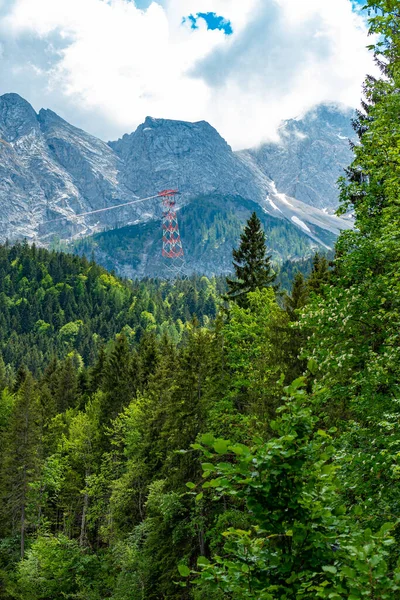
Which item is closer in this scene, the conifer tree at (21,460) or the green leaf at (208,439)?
the green leaf at (208,439)

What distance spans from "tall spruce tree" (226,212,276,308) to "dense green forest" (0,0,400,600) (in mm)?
137

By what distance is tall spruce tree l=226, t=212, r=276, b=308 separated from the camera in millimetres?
31766

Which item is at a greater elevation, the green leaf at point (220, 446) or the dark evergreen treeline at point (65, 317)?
the dark evergreen treeline at point (65, 317)

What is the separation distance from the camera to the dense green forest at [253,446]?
4.83 meters

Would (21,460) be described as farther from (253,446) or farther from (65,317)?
(65,317)

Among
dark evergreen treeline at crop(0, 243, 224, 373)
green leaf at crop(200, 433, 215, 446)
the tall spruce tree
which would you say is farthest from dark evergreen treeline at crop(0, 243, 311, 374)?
green leaf at crop(200, 433, 215, 446)

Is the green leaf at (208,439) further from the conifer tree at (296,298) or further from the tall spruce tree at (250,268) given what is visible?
the tall spruce tree at (250,268)

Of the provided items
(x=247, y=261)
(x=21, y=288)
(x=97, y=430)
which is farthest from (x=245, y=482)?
(x=21, y=288)

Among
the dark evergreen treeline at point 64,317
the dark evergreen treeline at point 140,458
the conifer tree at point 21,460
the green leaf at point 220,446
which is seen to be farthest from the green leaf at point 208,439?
the dark evergreen treeline at point 64,317

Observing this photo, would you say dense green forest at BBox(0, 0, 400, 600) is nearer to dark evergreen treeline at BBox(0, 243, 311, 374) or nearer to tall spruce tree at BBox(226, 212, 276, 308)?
tall spruce tree at BBox(226, 212, 276, 308)

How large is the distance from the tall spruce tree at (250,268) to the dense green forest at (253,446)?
14 centimetres

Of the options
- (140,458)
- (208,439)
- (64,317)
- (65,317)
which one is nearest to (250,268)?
(140,458)

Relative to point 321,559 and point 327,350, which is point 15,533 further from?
point 321,559

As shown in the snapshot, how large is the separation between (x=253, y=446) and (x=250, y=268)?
90.1 feet
